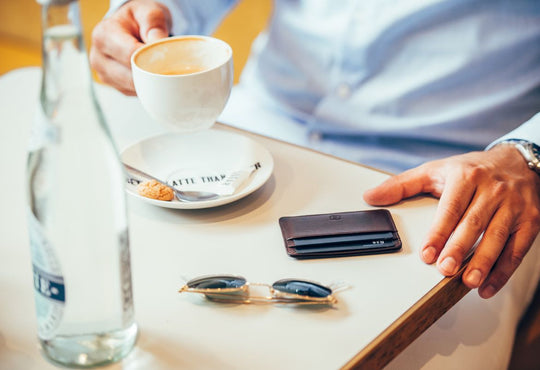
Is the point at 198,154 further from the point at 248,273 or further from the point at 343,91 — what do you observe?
the point at 343,91

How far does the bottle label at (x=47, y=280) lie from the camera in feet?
1.44

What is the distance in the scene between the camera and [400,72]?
112cm

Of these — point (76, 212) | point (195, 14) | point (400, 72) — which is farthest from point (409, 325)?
point (195, 14)

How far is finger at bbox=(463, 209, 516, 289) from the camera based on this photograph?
24.2 inches

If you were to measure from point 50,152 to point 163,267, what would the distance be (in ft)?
0.72

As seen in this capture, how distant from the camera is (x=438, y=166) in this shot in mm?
743

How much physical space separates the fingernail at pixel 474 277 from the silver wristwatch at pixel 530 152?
235 millimetres

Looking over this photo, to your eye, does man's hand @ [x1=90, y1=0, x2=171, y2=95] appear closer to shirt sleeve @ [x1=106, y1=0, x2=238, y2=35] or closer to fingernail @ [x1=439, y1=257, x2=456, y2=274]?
shirt sleeve @ [x1=106, y1=0, x2=238, y2=35]

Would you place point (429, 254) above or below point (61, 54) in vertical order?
below

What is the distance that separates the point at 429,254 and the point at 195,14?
31.2 inches

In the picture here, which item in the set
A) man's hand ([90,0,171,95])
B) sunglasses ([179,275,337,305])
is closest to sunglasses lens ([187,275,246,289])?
sunglasses ([179,275,337,305])

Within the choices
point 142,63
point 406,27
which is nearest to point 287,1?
point 406,27

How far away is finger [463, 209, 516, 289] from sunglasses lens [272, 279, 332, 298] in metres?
0.16

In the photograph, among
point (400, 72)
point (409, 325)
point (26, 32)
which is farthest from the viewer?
point (26, 32)
